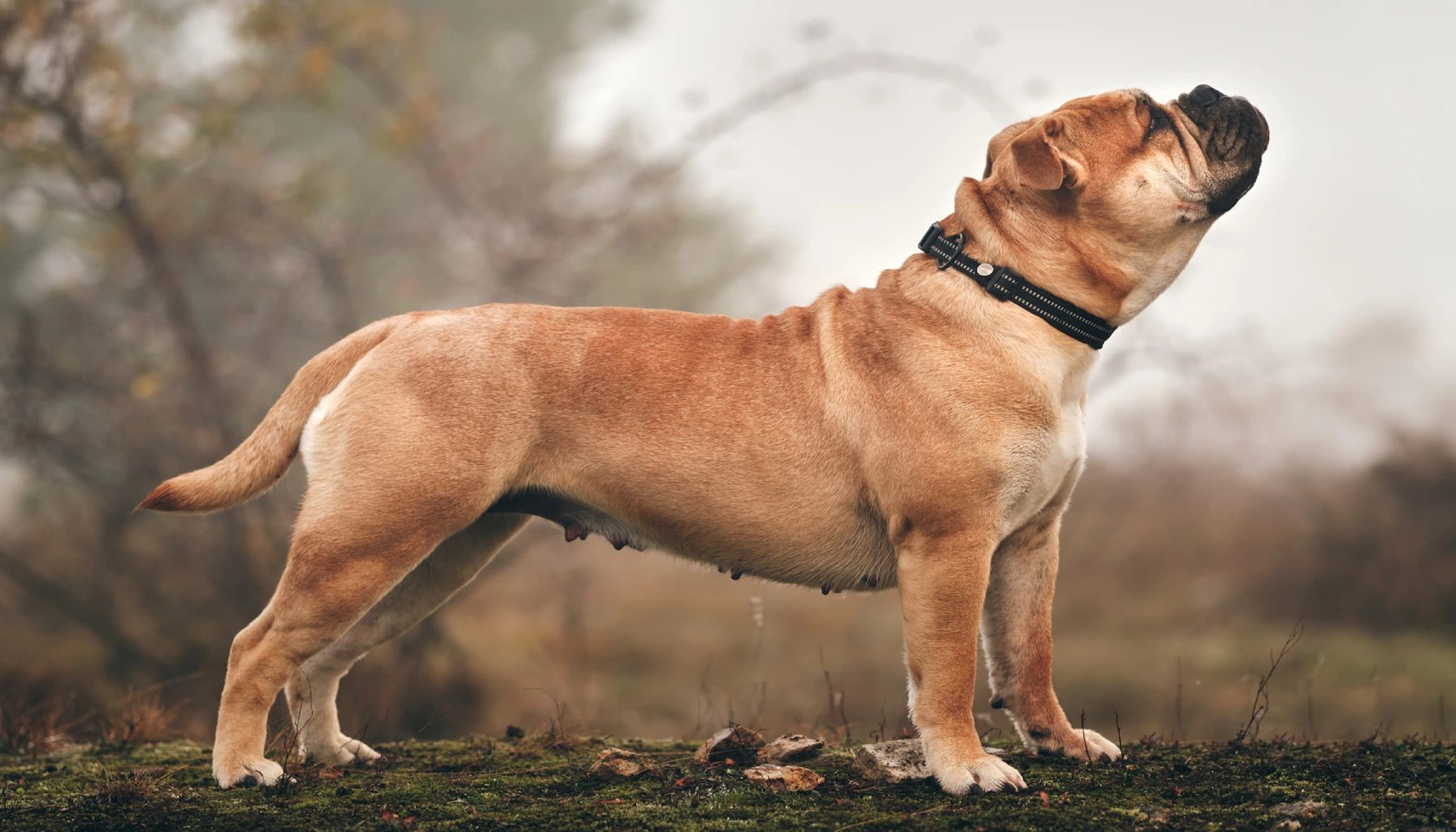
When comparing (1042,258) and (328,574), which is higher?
(1042,258)

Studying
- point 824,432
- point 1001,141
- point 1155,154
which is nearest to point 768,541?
point 824,432

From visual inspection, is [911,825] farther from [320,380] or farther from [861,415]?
[320,380]

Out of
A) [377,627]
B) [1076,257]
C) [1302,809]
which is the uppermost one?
[1076,257]

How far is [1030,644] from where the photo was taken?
15.1 feet

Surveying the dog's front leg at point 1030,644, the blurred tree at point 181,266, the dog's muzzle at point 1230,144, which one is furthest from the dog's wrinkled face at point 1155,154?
the blurred tree at point 181,266

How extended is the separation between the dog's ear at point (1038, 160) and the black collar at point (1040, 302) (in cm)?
35

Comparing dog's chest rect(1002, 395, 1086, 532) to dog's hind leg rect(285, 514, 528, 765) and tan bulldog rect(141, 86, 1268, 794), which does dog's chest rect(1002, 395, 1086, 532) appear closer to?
tan bulldog rect(141, 86, 1268, 794)

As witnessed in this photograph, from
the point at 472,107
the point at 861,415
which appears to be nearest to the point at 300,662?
the point at 861,415

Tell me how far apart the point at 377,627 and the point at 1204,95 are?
409cm

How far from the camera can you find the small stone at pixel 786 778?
398cm

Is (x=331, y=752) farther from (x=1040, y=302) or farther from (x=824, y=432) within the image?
(x=1040, y=302)

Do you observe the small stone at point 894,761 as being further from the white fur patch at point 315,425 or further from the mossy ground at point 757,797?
the white fur patch at point 315,425

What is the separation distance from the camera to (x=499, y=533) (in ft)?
16.6

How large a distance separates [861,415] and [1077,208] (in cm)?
115
